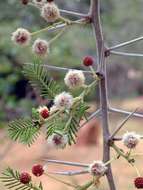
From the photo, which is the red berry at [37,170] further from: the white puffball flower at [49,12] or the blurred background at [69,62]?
the blurred background at [69,62]

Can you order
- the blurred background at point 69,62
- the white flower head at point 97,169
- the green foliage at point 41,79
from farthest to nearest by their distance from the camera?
the blurred background at point 69,62 < the green foliage at point 41,79 < the white flower head at point 97,169

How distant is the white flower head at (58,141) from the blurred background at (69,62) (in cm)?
229

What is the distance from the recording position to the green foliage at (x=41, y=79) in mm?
762

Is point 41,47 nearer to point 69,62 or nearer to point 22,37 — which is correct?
point 22,37

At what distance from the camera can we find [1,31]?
395cm

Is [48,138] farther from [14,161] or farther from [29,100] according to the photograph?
[14,161]

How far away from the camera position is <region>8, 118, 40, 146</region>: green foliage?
72 cm

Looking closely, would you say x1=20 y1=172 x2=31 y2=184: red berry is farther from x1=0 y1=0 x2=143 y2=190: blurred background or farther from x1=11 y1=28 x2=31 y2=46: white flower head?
x1=0 y1=0 x2=143 y2=190: blurred background

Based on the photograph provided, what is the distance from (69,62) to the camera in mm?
4422

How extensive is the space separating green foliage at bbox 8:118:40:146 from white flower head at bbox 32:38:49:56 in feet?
0.29

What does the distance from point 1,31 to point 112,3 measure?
2.62 m

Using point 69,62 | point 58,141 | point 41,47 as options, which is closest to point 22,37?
point 41,47

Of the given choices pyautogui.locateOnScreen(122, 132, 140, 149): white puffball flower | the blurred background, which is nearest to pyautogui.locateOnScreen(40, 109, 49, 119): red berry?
pyautogui.locateOnScreen(122, 132, 140, 149): white puffball flower

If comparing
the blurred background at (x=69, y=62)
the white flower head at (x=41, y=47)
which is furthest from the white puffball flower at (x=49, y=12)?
the blurred background at (x=69, y=62)
